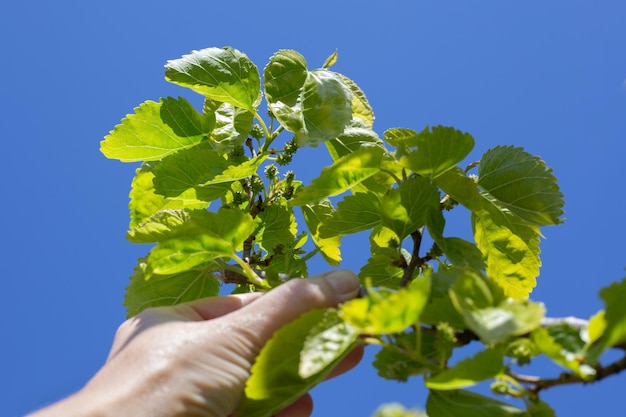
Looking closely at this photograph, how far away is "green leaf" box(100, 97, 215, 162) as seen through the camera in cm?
155

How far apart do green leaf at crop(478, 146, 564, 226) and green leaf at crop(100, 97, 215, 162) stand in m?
0.75

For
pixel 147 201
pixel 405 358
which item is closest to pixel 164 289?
pixel 147 201

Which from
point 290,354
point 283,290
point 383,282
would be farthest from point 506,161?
point 290,354

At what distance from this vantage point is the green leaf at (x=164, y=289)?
4.32 feet

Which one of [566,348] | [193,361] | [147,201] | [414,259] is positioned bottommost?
[193,361]

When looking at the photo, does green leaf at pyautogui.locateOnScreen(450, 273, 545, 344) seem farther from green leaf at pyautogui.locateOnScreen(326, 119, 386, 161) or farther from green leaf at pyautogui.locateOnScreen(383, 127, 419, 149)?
green leaf at pyautogui.locateOnScreen(326, 119, 386, 161)

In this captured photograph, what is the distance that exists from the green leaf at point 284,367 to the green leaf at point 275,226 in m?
0.74

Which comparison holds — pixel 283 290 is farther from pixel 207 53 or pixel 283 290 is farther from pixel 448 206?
pixel 207 53

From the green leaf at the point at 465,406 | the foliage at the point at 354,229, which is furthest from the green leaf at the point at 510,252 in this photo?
the green leaf at the point at 465,406

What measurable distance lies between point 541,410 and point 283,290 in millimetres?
442

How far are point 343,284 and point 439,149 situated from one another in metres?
Answer: 0.30

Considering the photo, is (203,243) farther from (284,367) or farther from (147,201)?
(147,201)

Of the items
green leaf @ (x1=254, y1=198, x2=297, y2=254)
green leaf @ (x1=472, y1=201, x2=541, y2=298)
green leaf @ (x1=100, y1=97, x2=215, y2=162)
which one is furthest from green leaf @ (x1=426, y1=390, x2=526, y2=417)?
green leaf @ (x1=100, y1=97, x2=215, y2=162)

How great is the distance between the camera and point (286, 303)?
992 mm
